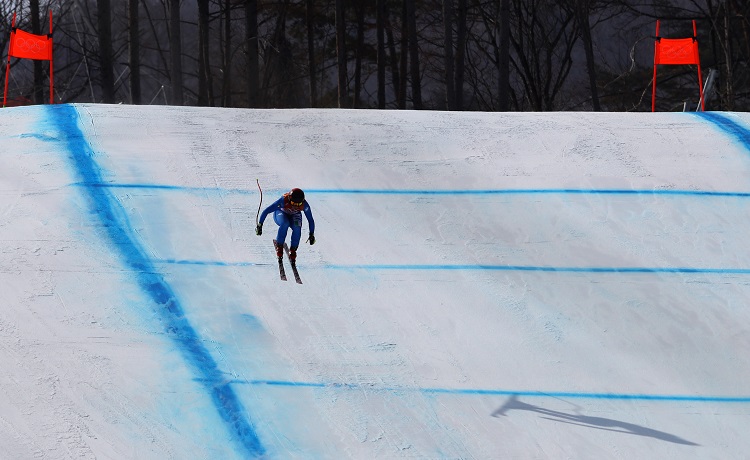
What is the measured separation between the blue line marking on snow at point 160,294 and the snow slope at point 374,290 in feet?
0.06

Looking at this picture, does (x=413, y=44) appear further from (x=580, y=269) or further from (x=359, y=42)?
(x=580, y=269)

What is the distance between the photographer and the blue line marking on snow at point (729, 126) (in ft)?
31.1

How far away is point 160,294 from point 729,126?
612 centimetres

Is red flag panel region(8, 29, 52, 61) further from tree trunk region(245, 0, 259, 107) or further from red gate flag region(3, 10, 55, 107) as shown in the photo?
tree trunk region(245, 0, 259, 107)

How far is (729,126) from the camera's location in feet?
32.2

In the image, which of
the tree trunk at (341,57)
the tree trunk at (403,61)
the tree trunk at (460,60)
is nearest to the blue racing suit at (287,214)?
the tree trunk at (341,57)

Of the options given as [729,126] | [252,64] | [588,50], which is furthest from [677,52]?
[252,64]

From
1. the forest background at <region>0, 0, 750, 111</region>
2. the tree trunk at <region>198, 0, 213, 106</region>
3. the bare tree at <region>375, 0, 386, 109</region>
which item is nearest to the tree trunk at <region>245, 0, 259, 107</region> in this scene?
the forest background at <region>0, 0, 750, 111</region>

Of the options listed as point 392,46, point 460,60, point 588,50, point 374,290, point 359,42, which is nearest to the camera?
point 374,290

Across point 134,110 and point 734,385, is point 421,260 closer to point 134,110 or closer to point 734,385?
point 734,385

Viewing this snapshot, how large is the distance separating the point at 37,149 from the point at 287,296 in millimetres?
3160

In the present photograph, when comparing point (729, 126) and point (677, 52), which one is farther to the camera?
point (677, 52)

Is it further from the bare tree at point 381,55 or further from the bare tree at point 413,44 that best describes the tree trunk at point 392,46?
the bare tree at point 413,44

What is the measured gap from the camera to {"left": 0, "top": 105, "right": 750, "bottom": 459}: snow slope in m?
5.86
